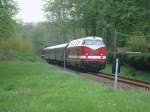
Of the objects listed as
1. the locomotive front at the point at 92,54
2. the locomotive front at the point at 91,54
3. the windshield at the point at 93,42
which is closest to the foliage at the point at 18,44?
the locomotive front at the point at 91,54

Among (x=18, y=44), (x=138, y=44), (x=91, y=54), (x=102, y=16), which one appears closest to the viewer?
(x=91, y=54)

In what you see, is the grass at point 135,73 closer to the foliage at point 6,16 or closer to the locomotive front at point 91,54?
the locomotive front at point 91,54

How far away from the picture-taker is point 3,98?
1606cm

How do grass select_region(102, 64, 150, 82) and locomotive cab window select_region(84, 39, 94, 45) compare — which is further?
locomotive cab window select_region(84, 39, 94, 45)

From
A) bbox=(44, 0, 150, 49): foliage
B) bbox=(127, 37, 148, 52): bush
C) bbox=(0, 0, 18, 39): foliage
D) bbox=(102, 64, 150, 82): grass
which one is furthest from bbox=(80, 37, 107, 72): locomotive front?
bbox=(0, 0, 18, 39): foliage

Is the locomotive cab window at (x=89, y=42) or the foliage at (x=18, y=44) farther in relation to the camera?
the foliage at (x=18, y=44)

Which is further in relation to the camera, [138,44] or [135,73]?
[138,44]

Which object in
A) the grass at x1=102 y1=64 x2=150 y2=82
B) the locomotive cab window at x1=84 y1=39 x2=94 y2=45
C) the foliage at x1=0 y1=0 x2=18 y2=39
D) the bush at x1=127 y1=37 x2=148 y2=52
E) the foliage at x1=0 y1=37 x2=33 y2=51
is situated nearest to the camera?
the foliage at x1=0 y1=0 x2=18 y2=39

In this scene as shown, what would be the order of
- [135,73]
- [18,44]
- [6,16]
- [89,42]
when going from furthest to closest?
[18,44] < [89,42] < [135,73] < [6,16]

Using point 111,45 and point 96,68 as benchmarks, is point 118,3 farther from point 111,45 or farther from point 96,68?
point 111,45

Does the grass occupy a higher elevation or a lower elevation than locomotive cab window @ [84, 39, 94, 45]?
lower

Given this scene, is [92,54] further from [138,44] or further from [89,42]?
[138,44]

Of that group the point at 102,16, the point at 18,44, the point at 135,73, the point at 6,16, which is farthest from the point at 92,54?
the point at 18,44

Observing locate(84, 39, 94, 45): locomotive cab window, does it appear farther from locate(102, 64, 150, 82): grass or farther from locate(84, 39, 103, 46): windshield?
locate(102, 64, 150, 82): grass
